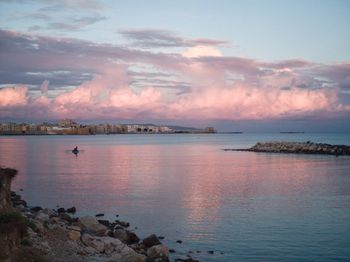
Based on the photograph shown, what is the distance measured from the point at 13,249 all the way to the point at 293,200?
828 inches

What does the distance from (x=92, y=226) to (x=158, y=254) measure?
479 cm

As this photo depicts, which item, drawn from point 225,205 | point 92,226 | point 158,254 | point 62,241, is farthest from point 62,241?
point 225,205

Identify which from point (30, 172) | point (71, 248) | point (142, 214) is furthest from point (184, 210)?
point (30, 172)

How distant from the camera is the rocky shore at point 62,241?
42.4 feet

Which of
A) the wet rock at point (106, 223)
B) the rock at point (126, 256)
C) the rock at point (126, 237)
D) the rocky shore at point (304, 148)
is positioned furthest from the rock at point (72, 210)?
the rocky shore at point (304, 148)

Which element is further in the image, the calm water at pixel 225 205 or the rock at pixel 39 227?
the calm water at pixel 225 205

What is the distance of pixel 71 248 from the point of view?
15.9 meters

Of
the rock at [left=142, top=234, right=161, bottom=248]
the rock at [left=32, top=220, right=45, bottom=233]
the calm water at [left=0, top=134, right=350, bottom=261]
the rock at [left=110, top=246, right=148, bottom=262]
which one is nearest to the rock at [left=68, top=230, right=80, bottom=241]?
the rock at [left=32, top=220, right=45, bottom=233]

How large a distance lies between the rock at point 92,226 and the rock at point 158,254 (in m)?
3.52

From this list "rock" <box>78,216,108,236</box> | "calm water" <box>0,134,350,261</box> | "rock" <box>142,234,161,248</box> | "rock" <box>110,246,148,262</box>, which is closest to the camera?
"rock" <box>110,246,148,262</box>

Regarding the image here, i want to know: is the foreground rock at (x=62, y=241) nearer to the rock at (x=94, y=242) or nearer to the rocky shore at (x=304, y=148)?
the rock at (x=94, y=242)

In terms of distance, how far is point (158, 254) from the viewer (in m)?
16.5

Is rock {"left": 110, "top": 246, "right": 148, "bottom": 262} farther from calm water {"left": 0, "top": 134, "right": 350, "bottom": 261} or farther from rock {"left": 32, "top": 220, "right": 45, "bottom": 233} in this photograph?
rock {"left": 32, "top": 220, "right": 45, "bottom": 233}

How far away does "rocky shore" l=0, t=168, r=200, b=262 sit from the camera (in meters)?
12.9
